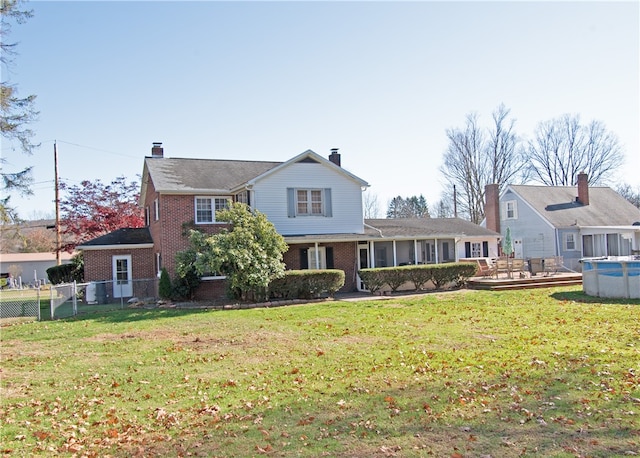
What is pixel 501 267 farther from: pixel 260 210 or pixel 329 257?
pixel 260 210

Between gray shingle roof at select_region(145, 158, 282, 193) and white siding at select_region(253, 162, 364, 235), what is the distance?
1.33m

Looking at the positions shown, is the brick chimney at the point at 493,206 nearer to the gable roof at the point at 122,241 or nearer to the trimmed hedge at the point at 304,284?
the trimmed hedge at the point at 304,284

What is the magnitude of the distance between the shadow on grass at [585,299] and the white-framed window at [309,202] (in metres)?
10.5

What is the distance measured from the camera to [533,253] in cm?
3562

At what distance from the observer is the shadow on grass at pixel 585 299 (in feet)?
55.3

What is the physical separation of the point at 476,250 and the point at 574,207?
970cm

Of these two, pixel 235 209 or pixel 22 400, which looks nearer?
pixel 22 400

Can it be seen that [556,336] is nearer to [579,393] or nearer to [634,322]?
[634,322]

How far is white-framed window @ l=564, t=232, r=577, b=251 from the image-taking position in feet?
111

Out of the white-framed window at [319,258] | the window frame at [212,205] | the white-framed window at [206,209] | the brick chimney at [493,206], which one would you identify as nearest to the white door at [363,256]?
the white-framed window at [319,258]

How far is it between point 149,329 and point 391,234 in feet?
45.5

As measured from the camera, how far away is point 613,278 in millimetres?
18031

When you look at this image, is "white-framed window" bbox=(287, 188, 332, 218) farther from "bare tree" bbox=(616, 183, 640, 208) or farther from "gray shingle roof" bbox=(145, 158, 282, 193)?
"bare tree" bbox=(616, 183, 640, 208)

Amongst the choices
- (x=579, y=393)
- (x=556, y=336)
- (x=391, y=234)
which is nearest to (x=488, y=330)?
(x=556, y=336)
